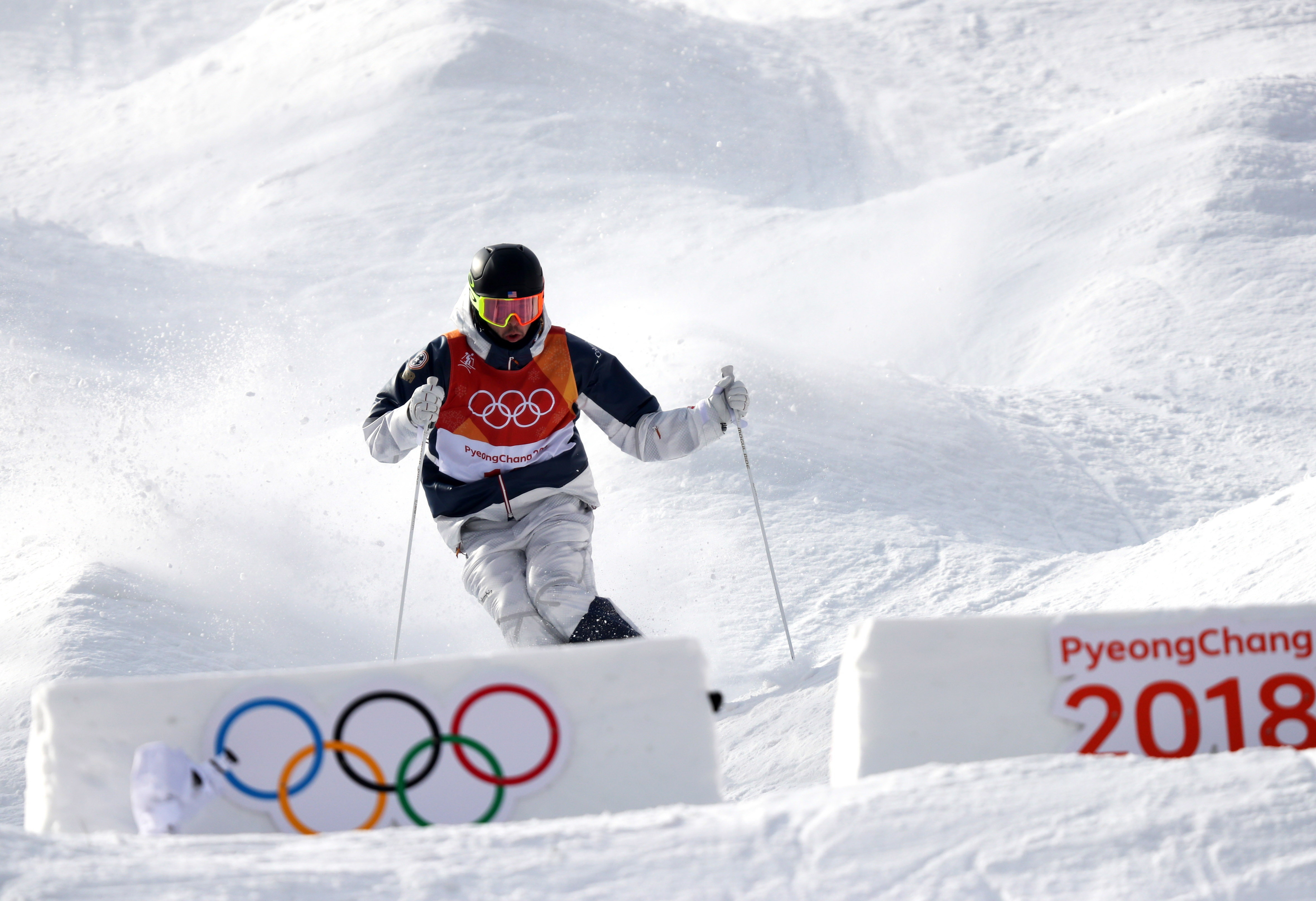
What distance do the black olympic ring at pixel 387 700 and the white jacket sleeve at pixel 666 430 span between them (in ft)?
7.40

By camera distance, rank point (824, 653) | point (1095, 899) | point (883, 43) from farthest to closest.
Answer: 1. point (883, 43)
2. point (824, 653)
3. point (1095, 899)

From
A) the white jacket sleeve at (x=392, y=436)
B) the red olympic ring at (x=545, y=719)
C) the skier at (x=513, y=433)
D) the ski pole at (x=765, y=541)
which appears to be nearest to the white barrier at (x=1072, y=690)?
the red olympic ring at (x=545, y=719)

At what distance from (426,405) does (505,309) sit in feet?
1.45

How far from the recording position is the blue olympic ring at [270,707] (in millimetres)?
2555

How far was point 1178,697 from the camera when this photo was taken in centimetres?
264

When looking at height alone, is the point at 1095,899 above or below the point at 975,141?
below

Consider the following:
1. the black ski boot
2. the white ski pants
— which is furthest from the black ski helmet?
the black ski boot

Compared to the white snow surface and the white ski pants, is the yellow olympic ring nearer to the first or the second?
the white snow surface

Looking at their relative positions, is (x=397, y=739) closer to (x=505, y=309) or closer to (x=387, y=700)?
(x=387, y=700)

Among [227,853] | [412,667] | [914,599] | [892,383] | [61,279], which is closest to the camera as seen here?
[227,853]

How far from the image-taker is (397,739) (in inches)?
101

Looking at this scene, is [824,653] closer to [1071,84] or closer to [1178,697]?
[1178,697]

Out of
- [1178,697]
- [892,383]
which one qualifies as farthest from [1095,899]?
[892,383]

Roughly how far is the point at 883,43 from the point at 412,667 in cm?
2341
